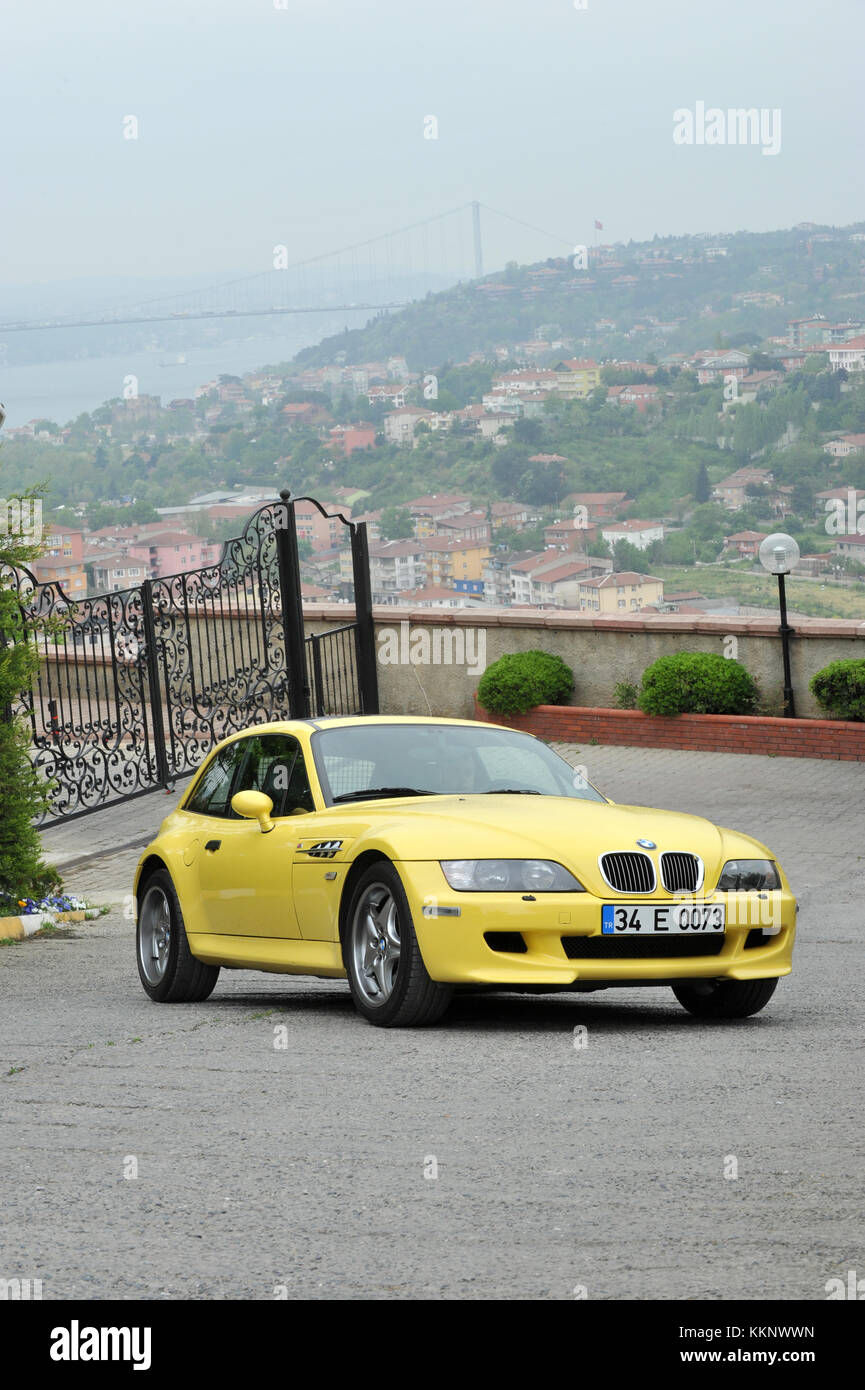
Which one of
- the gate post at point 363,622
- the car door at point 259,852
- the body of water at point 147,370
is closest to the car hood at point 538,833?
the car door at point 259,852

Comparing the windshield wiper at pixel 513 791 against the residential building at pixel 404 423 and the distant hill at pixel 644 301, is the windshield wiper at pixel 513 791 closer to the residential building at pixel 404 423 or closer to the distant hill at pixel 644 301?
the residential building at pixel 404 423

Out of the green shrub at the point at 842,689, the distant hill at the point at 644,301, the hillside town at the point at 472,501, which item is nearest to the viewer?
the green shrub at the point at 842,689

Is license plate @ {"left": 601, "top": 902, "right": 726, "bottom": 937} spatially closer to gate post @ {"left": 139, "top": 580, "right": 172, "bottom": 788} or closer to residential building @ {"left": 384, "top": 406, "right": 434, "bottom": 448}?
gate post @ {"left": 139, "top": 580, "right": 172, "bottom": 788}

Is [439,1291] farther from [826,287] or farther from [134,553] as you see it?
[826,287]

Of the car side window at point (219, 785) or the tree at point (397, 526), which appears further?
the tree at point (397, 526)

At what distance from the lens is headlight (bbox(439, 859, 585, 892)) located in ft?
21.8

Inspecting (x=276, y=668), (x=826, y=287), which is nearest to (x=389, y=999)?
(x=276, y=668)

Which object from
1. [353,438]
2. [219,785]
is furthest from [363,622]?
[353,438]

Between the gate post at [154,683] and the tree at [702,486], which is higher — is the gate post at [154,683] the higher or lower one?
the lower one

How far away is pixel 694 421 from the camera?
52.4m

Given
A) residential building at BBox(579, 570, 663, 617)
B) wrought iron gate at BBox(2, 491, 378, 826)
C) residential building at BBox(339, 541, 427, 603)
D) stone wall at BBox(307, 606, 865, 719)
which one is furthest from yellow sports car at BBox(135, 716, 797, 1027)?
residential building at BBox(339, 541, 427, 603)

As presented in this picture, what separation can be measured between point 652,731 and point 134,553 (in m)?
14.1

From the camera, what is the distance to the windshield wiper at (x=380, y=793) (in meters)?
7.79

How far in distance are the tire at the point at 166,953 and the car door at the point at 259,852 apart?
0.38 metres
